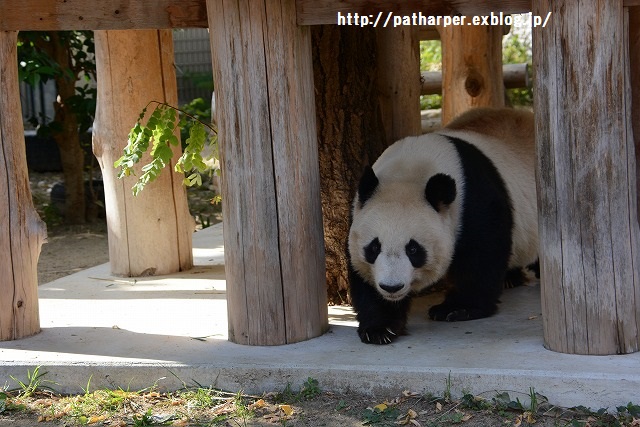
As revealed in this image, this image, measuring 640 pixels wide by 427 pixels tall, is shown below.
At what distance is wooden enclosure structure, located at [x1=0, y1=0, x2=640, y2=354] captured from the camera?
14.7ft

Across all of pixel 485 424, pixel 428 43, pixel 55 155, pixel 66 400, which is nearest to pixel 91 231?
pixel 55 155

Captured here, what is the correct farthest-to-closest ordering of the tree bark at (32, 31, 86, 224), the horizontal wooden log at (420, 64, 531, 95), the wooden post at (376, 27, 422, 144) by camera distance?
the horizontal wooden log at (420, 64, 531, 95) → the tree bark at (32, 31, 86, 224) → the wooden post at (376, 27, 422, 144)

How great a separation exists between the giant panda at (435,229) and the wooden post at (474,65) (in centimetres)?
297

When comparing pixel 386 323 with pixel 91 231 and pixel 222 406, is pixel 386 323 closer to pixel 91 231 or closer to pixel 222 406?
pixel 222 406

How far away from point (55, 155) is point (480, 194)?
9.78m

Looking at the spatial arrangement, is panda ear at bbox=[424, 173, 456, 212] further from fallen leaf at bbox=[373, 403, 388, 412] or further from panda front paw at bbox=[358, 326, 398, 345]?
fallen leaf at bbox=[373, 403, 388, 412]

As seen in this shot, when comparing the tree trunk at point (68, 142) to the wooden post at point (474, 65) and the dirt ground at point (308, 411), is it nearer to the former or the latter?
the wooden post at point (474, 65)

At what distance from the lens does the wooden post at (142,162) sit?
696cm

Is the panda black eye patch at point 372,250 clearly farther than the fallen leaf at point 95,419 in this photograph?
Yes

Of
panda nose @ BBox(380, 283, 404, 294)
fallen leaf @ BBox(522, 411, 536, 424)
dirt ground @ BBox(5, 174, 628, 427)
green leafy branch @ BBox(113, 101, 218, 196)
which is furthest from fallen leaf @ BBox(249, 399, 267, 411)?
green leafy branch @ BBox(113, 101, 218, 196)

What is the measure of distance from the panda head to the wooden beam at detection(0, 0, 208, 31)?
1.31 metres

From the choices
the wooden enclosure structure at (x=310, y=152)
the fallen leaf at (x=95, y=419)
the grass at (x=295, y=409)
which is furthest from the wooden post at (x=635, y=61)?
the fallen leaf at (x=95, y=419)

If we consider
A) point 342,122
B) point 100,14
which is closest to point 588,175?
point 342,122

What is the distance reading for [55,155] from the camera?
13961 mm
